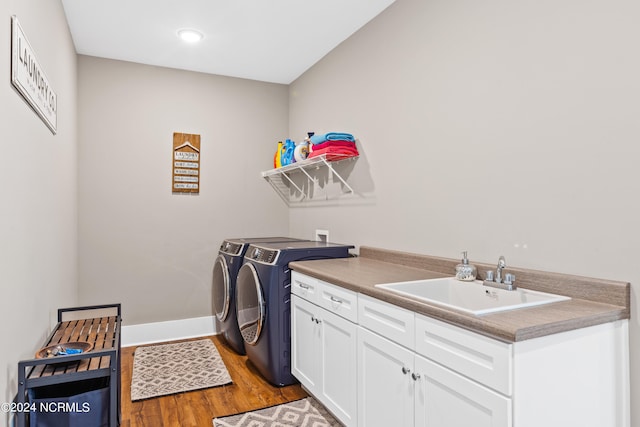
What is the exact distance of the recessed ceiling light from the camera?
2891mm

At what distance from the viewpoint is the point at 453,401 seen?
1.30m

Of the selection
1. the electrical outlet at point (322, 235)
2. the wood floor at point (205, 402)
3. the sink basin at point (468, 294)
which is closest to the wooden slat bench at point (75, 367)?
the wood floor at point (205, 402)

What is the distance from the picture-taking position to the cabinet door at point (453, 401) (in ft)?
3.78

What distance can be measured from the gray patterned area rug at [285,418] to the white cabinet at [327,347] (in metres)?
0.12

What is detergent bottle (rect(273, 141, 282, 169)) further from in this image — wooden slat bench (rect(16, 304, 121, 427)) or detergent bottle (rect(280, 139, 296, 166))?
wooden slat bench (rect(16, 304, 121, 427))

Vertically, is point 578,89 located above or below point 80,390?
above

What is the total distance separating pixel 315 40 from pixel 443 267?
78.5 inches

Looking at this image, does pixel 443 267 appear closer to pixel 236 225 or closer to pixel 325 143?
pixel 325 143

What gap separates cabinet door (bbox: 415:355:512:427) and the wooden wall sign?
A: 2808 mm

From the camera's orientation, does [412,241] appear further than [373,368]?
Yes

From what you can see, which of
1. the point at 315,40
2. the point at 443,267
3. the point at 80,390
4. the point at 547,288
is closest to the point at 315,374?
the point at 443,267

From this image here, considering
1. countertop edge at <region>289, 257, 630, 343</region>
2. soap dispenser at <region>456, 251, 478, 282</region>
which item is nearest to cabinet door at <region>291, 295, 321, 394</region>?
countertop edge at <region>289, 257, 630, 343</region>

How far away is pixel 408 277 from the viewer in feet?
6.57

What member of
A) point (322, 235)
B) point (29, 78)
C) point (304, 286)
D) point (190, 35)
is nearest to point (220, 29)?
point (190, 35)
